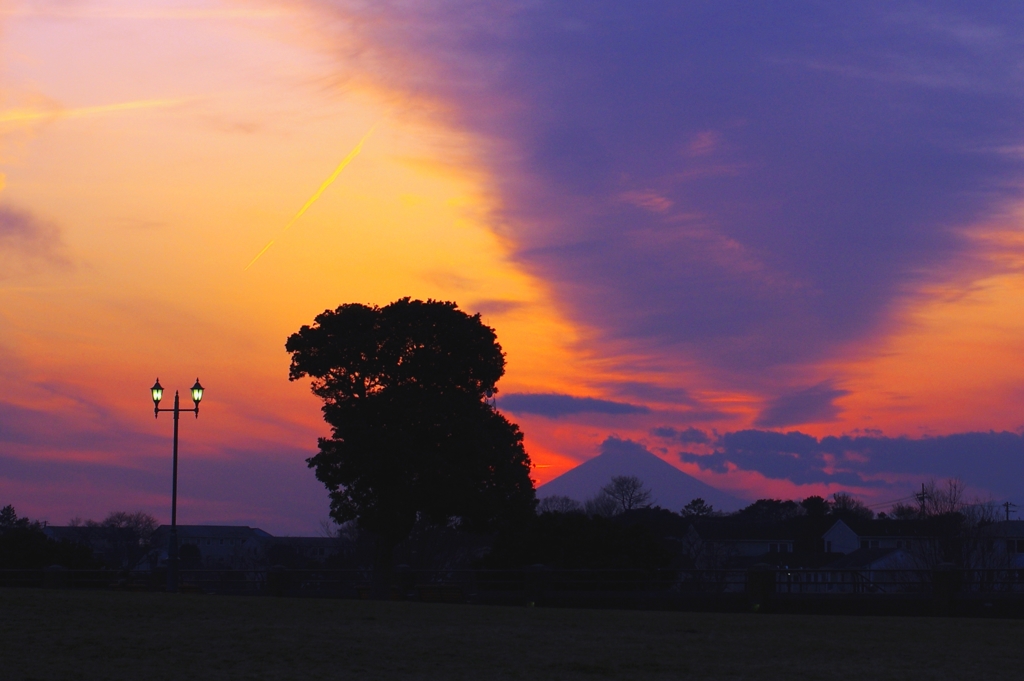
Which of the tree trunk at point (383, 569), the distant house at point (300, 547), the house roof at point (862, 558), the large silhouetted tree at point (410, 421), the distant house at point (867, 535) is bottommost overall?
the distant house at point (300, 547)

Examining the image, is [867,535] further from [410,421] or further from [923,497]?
[410,421]

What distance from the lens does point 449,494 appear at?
133ft

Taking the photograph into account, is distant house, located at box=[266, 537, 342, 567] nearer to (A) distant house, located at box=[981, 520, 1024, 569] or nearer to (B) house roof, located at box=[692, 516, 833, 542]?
(B) house roof, located at box=[692, 516, 833, 542]

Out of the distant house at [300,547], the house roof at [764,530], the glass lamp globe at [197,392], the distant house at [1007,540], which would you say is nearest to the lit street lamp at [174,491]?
the glass lamp globe at [197,392]

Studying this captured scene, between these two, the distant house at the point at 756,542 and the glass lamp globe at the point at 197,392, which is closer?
the glass lamp globe at the point at 197,392

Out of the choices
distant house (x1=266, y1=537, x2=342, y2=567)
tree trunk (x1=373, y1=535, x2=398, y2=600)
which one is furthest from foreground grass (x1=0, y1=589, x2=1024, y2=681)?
distant house (x1=266, y1=537, x2=342, y2=567)

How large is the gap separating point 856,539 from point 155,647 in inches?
3433

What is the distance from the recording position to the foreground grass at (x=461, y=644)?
14.6 meters

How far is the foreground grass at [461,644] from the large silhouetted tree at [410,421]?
14396mm

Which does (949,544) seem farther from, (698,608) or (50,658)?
(50,658)

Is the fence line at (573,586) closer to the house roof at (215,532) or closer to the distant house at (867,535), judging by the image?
the distant house at (867,535)

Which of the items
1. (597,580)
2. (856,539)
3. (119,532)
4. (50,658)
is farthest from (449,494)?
(119,532)

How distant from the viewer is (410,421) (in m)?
41.0

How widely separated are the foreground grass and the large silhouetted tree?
14.4 metres
